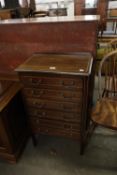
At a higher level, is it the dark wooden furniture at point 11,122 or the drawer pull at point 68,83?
the drawer pull at point 68,83

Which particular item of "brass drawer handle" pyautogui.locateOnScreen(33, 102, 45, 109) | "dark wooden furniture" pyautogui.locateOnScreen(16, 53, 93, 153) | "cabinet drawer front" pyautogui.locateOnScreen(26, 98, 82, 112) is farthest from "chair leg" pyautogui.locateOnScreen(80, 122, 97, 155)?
"brass drawer handle" pyautogui.locateOnScreen(33, 102, 45, 109)

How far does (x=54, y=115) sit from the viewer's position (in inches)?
54.6

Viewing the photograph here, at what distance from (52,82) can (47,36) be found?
0.51m

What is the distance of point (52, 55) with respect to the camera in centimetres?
147

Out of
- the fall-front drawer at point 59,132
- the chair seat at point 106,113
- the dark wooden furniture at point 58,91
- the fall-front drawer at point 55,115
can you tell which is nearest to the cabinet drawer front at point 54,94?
the dark wooden furniture at point 58,91

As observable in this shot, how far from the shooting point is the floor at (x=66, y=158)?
4.73 feet

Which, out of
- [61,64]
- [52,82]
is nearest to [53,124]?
[52,82]

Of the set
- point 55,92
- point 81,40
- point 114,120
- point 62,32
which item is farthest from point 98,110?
point 62,32

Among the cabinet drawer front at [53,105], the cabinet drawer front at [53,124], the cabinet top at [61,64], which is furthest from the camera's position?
the cabinet drawer front at [53,124]

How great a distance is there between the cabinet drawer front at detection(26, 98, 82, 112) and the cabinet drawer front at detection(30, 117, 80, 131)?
159 millimetres

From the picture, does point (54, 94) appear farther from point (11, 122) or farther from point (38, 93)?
point (11, 122)

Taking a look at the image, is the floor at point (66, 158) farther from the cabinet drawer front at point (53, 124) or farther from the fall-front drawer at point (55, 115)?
the fall-front drawer at point (55, 115)

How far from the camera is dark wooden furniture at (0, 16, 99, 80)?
1346mm

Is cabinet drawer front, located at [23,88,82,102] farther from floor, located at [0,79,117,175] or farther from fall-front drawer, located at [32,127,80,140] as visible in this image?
floor, located at [0,79,117,175]
